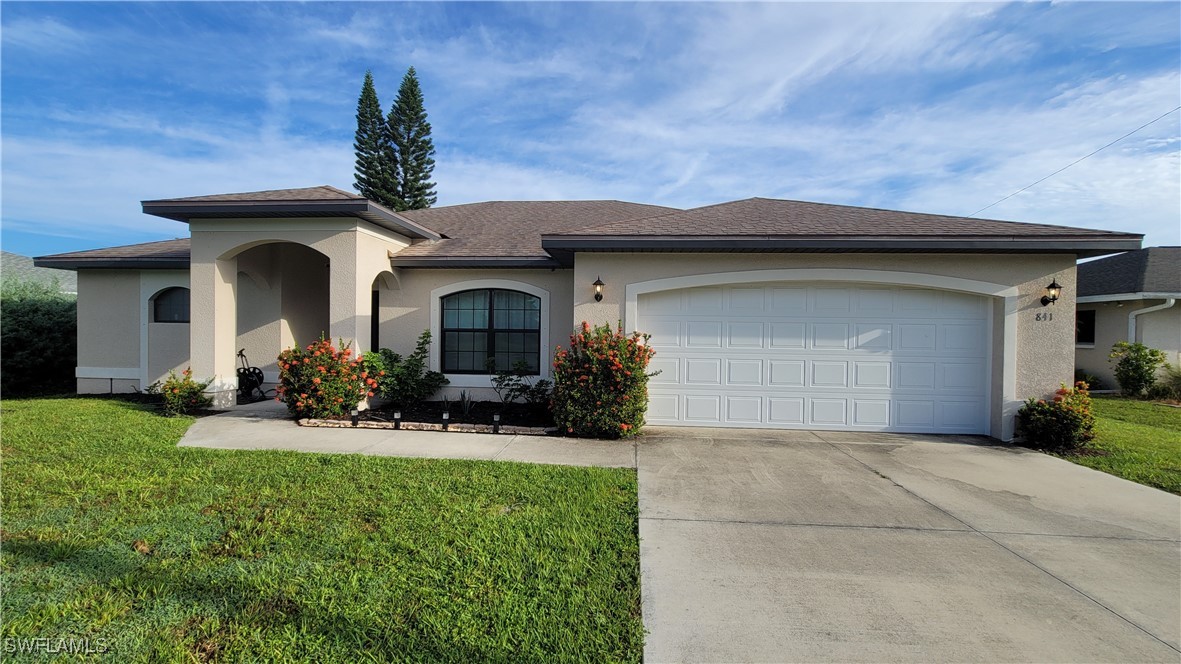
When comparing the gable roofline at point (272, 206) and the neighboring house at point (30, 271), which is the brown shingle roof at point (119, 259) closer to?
the gable roofline at point (272, 206)

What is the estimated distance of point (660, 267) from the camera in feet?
25.4

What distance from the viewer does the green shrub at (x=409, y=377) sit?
8656mm

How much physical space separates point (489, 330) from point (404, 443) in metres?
3.53

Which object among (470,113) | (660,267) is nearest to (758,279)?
(660,267)

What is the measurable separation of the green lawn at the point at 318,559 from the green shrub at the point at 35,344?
8.83 m

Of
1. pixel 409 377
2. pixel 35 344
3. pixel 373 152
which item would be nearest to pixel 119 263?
pixel 35 344

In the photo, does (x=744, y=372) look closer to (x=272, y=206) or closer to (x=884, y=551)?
(x=884, y=551)

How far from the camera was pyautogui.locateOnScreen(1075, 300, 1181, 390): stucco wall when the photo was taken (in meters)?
12.9

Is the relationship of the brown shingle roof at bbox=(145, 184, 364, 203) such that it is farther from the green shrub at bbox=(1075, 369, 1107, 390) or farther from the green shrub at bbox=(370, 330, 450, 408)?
the green shrub at bbox=(1075, 369, 1107, 390)

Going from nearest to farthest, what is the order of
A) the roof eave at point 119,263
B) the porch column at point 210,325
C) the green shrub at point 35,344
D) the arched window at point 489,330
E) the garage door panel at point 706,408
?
the garage door panel at point 706,408 < the porch column at point 210,325 < the arched window at point 489,330 < the roof eave at point 119,263 < the green shrub at point 35,344

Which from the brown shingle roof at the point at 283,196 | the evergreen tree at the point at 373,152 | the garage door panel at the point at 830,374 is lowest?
the garage door panel at the point at 830,374

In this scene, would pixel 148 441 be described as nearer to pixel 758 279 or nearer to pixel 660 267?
pixel 660 267
